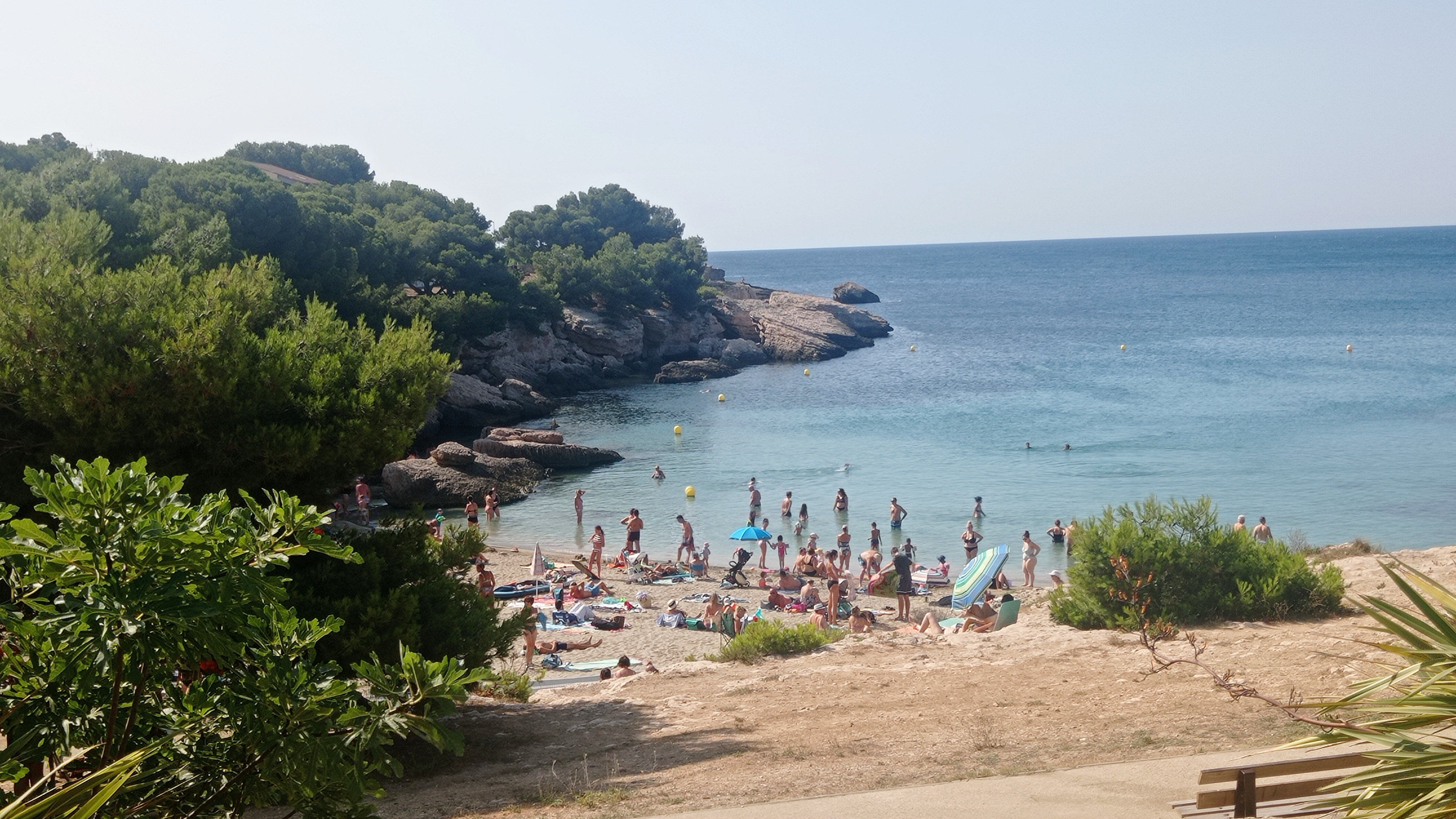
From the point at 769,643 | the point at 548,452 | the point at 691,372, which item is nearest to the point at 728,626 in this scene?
the point at 769,643

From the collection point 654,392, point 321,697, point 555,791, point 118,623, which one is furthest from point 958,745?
point 654,392

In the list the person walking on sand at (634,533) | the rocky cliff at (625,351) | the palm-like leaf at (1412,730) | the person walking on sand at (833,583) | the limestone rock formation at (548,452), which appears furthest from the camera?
the rocky cliff at (625,351)

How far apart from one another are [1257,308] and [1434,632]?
9157 cm

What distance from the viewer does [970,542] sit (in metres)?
23.5

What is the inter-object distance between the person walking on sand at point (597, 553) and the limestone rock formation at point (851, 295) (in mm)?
80684

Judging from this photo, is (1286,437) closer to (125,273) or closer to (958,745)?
(958,745)

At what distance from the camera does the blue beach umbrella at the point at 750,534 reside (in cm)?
2348

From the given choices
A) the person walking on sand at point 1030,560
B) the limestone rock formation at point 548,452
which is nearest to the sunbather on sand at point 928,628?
the person walking on sand at point 1030,560

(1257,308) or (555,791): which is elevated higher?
(1257,308)

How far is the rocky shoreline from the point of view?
3084 centimetres

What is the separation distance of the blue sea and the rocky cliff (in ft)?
6.02

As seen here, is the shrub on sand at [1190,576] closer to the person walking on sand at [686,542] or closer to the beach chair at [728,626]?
the beach chair at [728,626]

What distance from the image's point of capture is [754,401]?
4712 cm

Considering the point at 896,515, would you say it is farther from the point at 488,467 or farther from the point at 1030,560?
the point at 488,467
